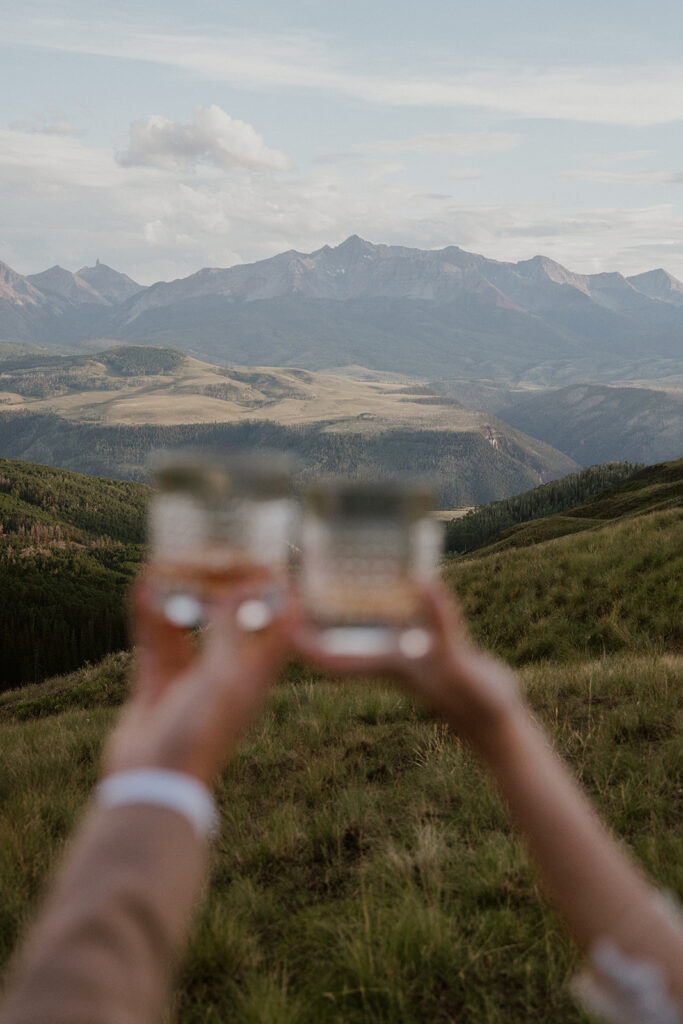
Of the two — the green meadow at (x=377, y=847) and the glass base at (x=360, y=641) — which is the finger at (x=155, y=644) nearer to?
the glass base at (x=360, y=641)

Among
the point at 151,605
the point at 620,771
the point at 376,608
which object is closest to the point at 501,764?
the point at 376,608

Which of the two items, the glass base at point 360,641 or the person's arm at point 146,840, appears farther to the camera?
the glass base at point 360,641

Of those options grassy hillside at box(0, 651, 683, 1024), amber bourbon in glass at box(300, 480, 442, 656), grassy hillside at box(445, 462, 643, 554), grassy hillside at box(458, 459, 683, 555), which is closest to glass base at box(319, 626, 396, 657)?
amber bourbon in glass at box(300, 480, 442, 656)

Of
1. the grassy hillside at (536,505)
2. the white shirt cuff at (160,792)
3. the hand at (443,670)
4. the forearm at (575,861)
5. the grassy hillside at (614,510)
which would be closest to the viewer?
the white shirt cuff at (160,792)

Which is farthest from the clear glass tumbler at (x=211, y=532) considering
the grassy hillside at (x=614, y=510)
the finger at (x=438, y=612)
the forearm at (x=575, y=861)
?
the grassy hillside at (x=614, y=510)

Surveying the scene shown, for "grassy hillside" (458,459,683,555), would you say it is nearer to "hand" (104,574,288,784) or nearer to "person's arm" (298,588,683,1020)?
"person's arm" (298,588,683,1020)

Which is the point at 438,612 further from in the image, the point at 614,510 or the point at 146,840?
the point at 614,510
